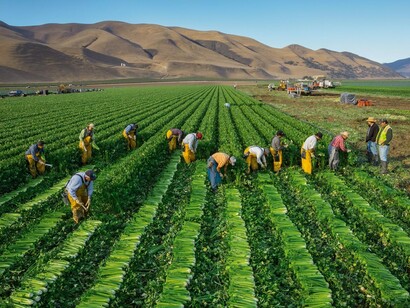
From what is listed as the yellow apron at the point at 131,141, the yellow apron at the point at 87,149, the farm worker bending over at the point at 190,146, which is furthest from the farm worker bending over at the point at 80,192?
the yellow apron at the point at 131,141

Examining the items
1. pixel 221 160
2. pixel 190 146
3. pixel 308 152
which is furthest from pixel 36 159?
pixel 308 152

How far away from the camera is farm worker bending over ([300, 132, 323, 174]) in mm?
13586

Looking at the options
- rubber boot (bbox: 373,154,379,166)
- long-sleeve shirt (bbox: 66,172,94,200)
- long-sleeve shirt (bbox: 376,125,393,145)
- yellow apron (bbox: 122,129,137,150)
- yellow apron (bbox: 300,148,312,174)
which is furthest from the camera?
yellow apron (bbox: 122,129,137,150)

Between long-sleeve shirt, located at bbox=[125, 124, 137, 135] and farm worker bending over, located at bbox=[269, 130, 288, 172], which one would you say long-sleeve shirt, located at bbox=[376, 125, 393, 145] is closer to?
farm worker bending over, located at bbox=[269, 130, 288, 172]

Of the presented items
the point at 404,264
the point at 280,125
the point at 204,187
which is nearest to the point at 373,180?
the point at 404,264

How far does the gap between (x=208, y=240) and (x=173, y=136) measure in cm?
1000

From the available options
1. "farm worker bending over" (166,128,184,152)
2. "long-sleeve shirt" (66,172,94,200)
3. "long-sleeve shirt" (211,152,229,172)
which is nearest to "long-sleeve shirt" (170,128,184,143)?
"farm worker bending over" (166,128,184,152)

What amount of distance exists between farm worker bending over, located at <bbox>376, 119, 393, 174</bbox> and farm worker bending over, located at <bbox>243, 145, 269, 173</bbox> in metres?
4.74

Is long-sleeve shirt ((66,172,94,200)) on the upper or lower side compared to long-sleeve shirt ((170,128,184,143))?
lower

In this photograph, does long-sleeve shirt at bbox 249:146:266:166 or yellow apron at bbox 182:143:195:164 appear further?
yellow apron at bbox 182:143:195:164

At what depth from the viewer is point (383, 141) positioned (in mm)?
13734

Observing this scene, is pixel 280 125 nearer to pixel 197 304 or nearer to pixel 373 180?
pixel 373 180

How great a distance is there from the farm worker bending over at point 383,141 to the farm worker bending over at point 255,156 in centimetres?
474

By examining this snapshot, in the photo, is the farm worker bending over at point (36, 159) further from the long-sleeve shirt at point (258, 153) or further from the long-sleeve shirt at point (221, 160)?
the long-sleeve shirt at point (258, 153)
